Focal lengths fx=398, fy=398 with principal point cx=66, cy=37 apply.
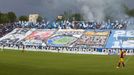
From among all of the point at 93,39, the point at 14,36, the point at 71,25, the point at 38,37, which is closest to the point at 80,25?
the point at 71,25

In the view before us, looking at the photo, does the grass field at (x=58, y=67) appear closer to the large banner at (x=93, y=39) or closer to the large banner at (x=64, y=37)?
the large banner at (x=93, y=39)

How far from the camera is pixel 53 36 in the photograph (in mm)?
97312

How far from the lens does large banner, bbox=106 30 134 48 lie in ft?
275

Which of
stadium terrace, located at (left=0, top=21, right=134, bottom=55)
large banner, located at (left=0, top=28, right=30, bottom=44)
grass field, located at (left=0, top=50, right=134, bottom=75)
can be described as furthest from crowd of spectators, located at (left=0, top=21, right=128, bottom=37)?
grass field, located at (left=0, top=50, right=134, bottom=75)

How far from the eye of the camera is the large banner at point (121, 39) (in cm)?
8388

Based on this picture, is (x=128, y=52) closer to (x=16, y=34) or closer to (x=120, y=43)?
(x=120, y=43)

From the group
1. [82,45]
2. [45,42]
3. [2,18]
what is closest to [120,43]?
[82,45]

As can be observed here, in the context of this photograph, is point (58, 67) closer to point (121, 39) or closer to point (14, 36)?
point (121, 39)

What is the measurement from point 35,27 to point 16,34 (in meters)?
8.37

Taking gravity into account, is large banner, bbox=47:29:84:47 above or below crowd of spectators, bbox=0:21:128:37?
below

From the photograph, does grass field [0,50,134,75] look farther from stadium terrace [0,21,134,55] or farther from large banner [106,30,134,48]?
large banner [106,30,134,48]

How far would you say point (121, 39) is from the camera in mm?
88312

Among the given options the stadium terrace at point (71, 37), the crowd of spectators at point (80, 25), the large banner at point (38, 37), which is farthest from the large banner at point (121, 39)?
the large banner at point (38, 37)

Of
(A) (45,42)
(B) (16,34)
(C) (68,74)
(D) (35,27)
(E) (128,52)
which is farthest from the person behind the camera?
(D) (35,27)
